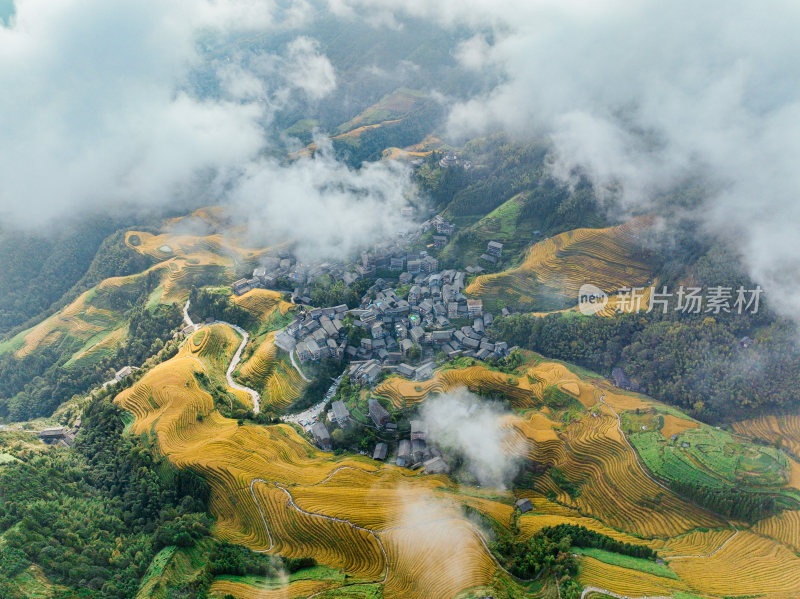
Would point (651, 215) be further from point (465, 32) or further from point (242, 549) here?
point (465, 32)

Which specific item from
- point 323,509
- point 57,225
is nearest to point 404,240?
point 323,509

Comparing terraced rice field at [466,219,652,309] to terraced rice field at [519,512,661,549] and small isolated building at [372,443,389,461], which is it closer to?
small isolated building at [372,443,389,461]

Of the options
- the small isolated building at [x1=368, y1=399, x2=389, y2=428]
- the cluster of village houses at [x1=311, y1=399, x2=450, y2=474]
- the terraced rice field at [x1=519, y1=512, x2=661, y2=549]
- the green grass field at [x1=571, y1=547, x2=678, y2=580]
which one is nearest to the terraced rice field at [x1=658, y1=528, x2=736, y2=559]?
the terraced rice field at [x1=519, y1=512, x2=661, y2=549]

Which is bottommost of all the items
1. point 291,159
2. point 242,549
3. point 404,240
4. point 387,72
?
point 242,549

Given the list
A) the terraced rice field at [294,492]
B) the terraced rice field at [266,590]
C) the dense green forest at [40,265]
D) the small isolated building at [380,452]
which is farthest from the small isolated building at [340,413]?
the dense green forest at [40,265]

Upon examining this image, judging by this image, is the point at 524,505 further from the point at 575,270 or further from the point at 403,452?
the point at 575,270

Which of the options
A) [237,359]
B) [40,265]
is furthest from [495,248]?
[40,265]

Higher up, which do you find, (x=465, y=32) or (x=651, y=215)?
(x=465, y=32)
